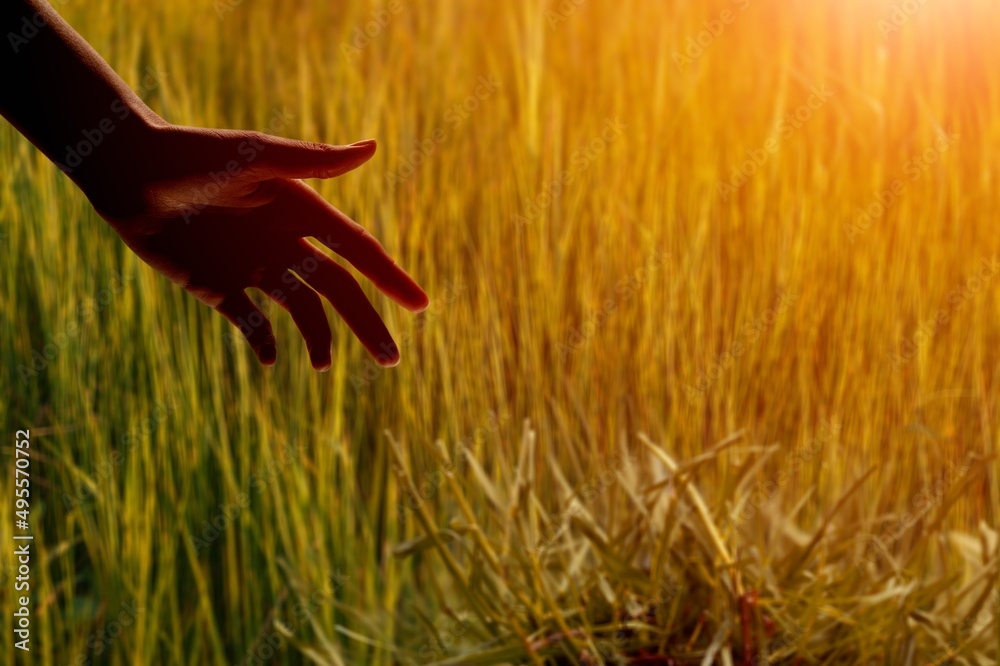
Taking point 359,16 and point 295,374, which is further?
point 359,16

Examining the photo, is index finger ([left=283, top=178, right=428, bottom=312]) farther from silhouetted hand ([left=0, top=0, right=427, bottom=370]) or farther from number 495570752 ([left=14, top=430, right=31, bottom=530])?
number 495570752 ([left=14, top=430, right=31, bottom=530])

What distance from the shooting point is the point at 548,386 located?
1973mm

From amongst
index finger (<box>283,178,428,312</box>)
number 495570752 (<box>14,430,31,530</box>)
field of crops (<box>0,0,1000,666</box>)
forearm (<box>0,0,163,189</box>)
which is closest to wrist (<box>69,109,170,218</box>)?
forearm (<box>0,0,163,189</box>)

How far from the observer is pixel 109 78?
1048 mm

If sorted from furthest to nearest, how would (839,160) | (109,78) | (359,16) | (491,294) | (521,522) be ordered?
(359,16)
(839,160)
(491,294)
(521,522)
(109,78)

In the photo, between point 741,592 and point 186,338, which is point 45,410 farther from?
point 741,592

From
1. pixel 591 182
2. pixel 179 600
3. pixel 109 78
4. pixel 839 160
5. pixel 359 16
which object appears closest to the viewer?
pixel 109 78

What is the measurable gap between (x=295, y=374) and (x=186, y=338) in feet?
0.67

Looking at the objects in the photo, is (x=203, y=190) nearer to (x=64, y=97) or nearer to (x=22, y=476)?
(x=64, y=97)

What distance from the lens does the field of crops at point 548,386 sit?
150 centimetres

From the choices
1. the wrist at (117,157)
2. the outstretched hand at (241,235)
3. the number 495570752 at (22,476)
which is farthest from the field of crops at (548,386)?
the wrist at (117,157)

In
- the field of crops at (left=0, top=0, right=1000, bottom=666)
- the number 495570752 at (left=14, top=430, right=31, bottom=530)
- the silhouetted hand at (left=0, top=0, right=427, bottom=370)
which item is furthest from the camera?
the number 495570752 at (left=14, top=430, right=31, bottom=530)

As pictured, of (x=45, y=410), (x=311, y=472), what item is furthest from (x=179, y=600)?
(x=45, y=410)

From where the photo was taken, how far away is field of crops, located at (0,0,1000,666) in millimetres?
1502
